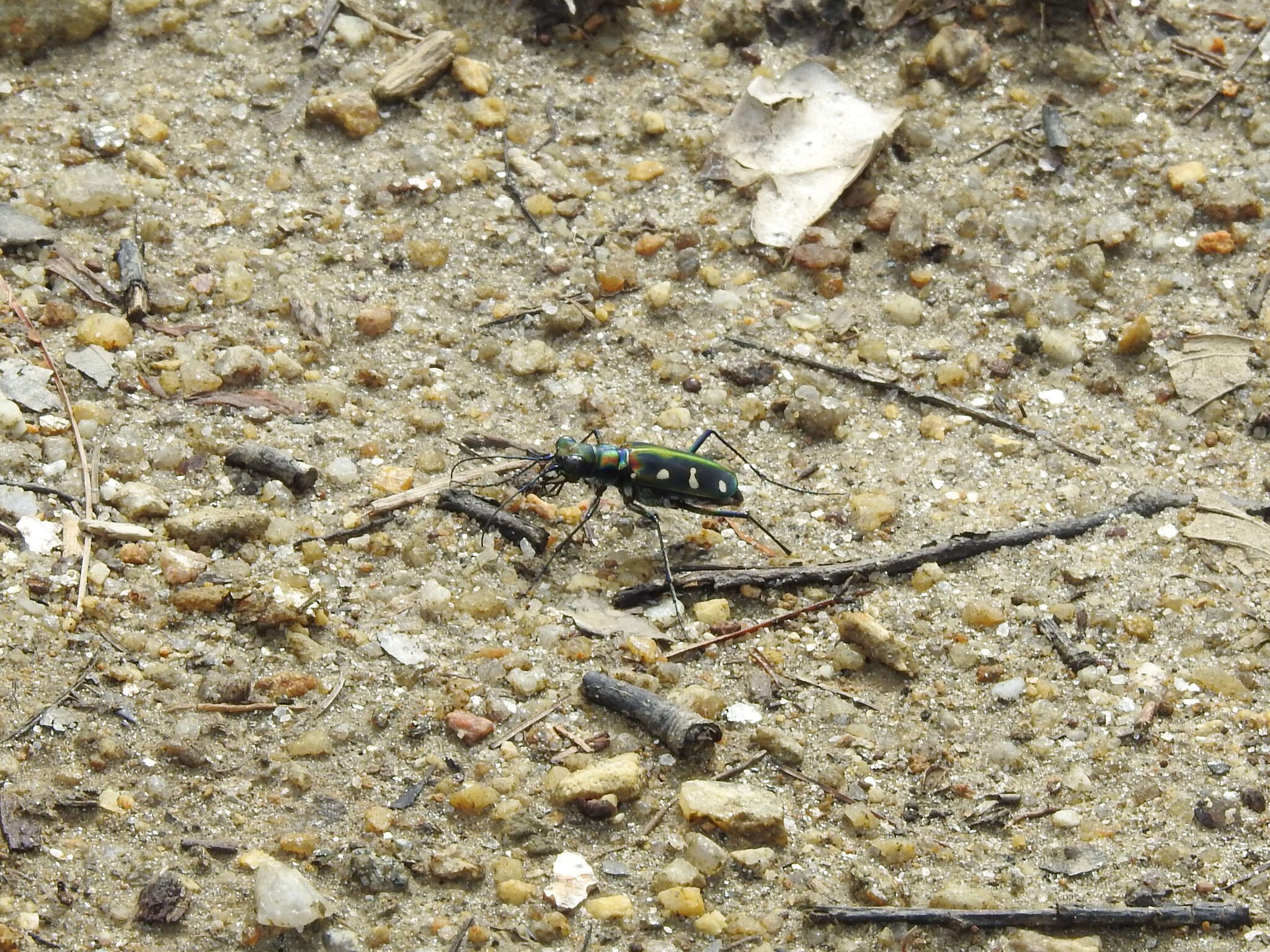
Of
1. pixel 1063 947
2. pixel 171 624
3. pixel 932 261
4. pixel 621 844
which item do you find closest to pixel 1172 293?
pixel 932 261

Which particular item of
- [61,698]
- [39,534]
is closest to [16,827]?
[61,698]

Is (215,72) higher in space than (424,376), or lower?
higher

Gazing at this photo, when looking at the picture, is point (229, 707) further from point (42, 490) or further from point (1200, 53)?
point (1200, 53)

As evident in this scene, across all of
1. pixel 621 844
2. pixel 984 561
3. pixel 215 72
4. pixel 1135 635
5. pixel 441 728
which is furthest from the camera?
pixel 215 72

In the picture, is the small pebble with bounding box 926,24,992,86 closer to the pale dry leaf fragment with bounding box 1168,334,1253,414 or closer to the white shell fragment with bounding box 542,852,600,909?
the pale dry leaf fragment with bounding box 1168,334,1253,414

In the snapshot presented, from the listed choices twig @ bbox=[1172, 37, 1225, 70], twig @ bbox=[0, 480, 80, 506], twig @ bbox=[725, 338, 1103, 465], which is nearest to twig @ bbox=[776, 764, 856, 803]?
twig @ bbox=[725, 338, 1103, 465]

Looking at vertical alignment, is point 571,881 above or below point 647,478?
→ below

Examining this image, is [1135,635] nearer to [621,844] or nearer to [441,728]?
[621,844]
